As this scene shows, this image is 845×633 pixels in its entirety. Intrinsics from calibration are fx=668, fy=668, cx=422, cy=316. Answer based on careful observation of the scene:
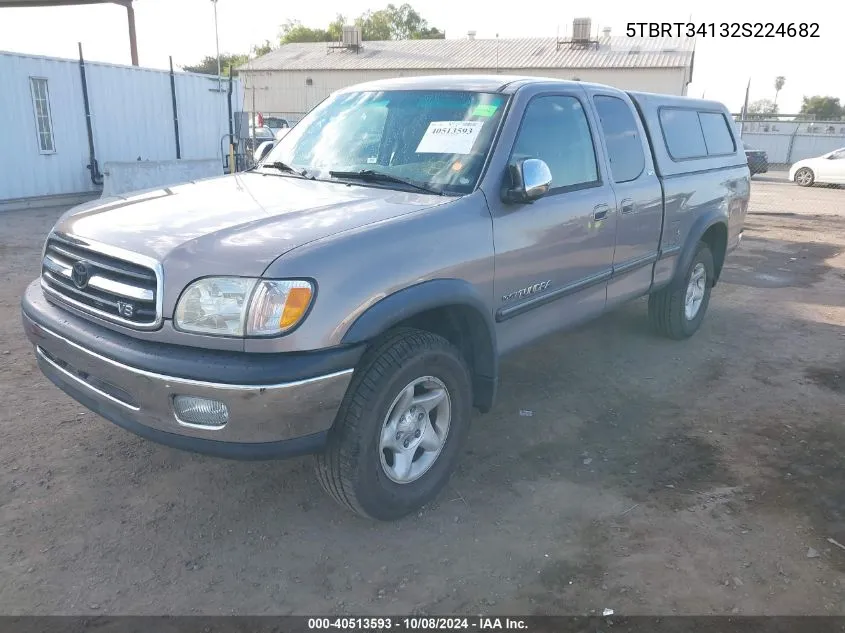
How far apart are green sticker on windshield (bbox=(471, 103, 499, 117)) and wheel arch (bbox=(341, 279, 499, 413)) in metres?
1.06

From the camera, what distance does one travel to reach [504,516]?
127 inches

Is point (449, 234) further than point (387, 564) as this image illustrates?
Yes

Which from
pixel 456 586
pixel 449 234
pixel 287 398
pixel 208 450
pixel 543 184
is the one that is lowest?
pixel 456 586

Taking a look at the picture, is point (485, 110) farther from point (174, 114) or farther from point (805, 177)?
point (805, 177)

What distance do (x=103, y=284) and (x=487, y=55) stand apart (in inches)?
1575

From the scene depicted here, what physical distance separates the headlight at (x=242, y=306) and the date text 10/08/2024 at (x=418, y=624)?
3.71 feet

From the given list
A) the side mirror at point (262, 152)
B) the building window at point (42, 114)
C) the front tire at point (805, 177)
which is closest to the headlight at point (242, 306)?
the side mirror at point (262, 152)

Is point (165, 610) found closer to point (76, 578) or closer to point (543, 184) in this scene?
point (76, 578)

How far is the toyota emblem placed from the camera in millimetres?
2916

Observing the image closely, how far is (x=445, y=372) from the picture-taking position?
10.3 feet

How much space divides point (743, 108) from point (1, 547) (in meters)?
36.1

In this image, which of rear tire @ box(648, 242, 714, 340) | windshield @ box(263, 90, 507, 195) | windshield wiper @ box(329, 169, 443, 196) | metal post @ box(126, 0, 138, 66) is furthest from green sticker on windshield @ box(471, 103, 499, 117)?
metal post @ box(126, 0, 138, 66)

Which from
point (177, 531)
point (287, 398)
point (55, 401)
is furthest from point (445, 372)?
point (55, 401)

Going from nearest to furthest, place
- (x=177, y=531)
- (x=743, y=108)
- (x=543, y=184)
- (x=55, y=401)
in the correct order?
1. (x=177, y=531)
2. (x=543, y=184)
3. (x=55, y=401)
4. (x=743, y=108)
